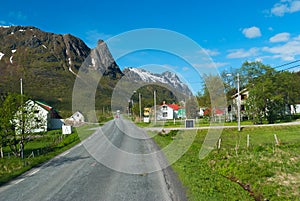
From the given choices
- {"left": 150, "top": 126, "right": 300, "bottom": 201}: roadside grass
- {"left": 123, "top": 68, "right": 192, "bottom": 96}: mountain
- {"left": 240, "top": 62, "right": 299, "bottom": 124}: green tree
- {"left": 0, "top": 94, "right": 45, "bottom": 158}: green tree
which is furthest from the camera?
{"left": 240, "top": 62, "right": 299, "bottom": 124}: green tree

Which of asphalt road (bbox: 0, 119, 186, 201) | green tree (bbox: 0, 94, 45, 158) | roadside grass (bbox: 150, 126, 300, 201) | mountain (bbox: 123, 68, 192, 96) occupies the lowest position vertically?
asphalt road (bbox: 0, 119, 186, 201)

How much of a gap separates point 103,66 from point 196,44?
667 cm

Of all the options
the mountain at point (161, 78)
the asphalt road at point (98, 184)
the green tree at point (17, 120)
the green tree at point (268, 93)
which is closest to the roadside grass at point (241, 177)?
the asphalt road at point (98, 184)

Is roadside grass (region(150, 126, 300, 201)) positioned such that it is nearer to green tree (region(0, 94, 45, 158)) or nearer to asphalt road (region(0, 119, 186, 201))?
asphalt road (region(0, 119, 186, 201))

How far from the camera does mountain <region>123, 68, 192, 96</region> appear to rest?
14.6 meters

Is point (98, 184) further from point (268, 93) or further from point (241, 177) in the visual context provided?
point (268, 93)

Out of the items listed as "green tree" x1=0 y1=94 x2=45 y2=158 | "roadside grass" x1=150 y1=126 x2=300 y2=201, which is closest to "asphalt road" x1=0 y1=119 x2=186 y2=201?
"roadside grass" x1=150 y1=126 x2=300 y2=201

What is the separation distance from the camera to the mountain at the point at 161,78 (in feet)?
48.0

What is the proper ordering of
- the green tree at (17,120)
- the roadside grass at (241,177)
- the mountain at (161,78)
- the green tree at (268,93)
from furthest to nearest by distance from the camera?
the green tree at (268,93), the green tree at (17,120), the mountain at (161,78), the roadside grass at (241,177)

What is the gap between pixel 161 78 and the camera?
53.4 feet

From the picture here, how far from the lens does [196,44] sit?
10.9 m

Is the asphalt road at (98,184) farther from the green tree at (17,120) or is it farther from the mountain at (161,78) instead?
the green tree at (17,120)

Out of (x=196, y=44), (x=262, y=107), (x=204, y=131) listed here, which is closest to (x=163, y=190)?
(x=196, y=44)

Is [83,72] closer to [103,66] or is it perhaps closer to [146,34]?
[103,66]
